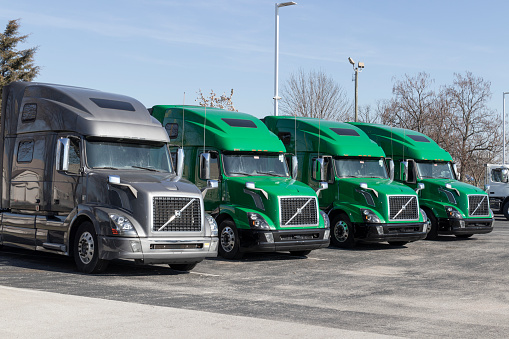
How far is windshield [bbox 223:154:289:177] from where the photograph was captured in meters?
16.2

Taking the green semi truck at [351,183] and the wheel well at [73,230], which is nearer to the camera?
the wheel well at [73,230]

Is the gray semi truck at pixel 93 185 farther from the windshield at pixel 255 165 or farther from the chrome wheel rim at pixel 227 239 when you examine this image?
the windshield at pixel 255 165

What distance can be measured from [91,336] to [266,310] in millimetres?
2572

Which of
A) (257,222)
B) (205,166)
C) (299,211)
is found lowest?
(257,222)

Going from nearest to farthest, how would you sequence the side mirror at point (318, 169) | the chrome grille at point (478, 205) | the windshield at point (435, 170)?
the side mirror at point (318, 169) < the chrome grille at point (478, 205) < the windshield at point (435, 170)

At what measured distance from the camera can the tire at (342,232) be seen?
722 inches

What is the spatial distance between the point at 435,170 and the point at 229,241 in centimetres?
884

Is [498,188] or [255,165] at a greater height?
[255,165]

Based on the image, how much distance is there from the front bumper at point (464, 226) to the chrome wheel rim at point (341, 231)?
3.84 meters

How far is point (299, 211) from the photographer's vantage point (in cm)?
1564

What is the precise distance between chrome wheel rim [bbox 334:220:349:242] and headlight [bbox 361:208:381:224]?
26.5 inches

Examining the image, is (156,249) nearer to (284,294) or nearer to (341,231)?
(284,294)

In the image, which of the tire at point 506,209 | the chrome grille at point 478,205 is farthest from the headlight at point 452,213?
the tire at point 506,209

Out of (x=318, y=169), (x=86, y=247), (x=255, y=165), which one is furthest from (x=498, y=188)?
(x=86, y=247)
